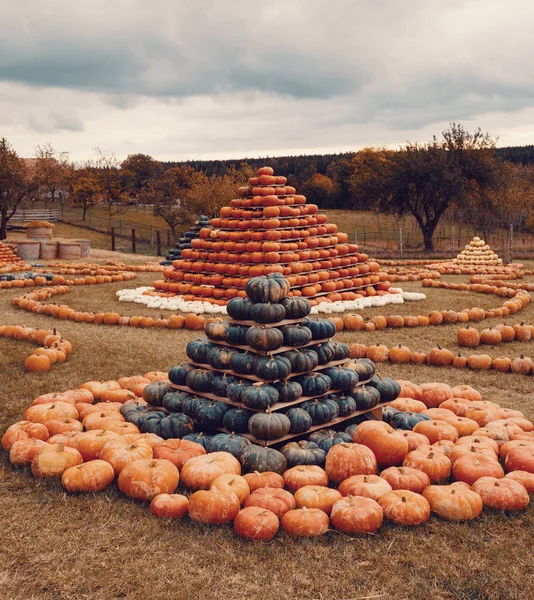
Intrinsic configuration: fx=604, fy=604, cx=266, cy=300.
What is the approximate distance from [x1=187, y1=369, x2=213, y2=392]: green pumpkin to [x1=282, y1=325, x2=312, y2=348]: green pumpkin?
96cm

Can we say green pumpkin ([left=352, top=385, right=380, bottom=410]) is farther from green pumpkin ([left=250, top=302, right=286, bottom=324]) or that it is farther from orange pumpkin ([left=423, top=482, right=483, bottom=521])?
orange pumpkin ([left=423, top=482, right=483, bottom=521])

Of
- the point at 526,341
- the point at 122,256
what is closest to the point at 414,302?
the point at 526,341

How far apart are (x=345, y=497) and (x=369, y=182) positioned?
1695 inches

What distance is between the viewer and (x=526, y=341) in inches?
481

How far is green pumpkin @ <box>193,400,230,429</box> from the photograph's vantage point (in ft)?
21.4

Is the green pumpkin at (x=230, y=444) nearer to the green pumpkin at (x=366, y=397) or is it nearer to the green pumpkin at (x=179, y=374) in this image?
the green pumpkin at (x=179, y=374)

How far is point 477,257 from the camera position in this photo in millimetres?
30344

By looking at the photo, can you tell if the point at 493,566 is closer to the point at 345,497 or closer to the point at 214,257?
the point at 345,497

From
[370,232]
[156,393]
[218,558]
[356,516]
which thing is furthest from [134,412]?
[370,232]

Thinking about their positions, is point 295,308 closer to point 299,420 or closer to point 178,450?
point 299,420

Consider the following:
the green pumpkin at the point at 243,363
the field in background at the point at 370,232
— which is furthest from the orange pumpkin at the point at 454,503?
the field in background at the point at 370,232

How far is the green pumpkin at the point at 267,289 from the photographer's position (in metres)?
6.88

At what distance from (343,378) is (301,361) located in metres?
0.59

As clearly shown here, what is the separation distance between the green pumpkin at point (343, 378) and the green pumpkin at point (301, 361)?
1.11ft
